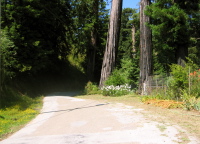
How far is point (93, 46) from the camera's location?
2917cm

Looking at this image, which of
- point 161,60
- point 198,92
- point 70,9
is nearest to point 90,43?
point 70,9

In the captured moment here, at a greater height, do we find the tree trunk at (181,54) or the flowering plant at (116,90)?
the tree trunk at (181,54)

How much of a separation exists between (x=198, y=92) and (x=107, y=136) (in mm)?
6318

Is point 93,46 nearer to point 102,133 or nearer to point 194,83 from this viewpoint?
point 194,83

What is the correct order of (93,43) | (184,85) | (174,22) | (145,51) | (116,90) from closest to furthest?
(184,85) < (174,22) < (145,51) < (116,90) < (93,43)

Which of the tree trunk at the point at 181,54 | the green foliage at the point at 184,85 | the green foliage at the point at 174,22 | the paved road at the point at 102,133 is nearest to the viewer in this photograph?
the paved road at the point at 102,133

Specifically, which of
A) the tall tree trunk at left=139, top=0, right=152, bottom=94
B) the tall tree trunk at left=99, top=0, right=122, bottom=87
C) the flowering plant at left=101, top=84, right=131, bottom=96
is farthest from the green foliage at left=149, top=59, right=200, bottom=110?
the tall tree trunk at left=99, top=0, right=122, bottom=87

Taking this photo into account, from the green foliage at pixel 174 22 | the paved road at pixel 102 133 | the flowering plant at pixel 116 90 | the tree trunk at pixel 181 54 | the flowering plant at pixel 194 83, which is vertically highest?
the green foliage at pixel 174 22

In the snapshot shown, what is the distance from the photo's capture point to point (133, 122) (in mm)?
6883

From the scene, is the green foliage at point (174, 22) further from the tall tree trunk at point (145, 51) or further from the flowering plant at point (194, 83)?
the flowering plant at point (194, 83)

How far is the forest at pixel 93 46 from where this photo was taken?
13.9 metres

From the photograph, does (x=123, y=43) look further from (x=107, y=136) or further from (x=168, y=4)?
(x=107, y=136)

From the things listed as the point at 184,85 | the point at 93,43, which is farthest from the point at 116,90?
the point at 93,43

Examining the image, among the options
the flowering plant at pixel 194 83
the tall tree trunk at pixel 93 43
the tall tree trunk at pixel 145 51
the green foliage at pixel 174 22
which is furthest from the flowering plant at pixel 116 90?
the tall tree trunk at pixel 93 43
